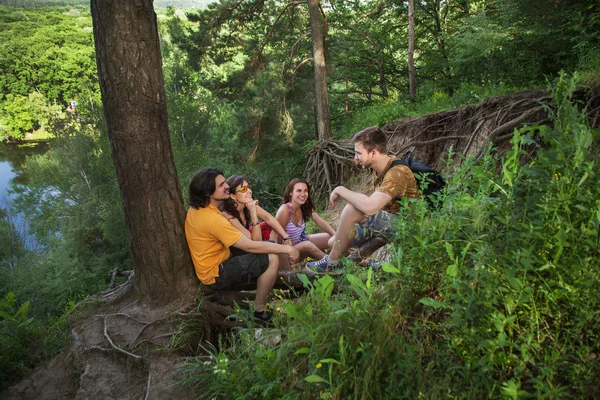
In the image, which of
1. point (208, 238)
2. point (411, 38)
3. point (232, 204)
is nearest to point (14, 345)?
point (208, 238)

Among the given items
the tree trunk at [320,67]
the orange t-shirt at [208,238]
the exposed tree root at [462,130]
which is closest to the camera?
the orange t-shirt at [208,238]

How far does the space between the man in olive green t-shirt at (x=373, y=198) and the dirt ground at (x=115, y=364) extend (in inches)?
55.9

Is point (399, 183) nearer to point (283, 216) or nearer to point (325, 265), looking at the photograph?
point (325, 265)

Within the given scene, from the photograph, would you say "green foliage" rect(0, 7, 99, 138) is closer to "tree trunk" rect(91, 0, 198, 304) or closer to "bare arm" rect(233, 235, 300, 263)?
"tree trunk" rect(91, 0, 198, 304)

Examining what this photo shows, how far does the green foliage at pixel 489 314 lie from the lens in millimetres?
1567

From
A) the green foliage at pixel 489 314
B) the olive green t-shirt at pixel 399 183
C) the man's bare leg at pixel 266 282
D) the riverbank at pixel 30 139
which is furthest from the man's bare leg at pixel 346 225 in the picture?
the riverbank at pixel 30 139

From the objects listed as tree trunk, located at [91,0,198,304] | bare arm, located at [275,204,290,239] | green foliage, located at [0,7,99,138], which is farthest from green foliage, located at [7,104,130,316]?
green foliage, located at [0,7,99,138]

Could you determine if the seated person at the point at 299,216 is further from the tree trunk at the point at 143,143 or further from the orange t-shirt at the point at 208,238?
the tree trunk at the point at 143,143

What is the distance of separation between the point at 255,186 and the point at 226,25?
6.52m

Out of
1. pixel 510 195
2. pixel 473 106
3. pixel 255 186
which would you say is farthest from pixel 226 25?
pixel 510 195

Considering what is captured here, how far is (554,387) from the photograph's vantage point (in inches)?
57.4

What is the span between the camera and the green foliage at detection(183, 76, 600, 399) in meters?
1.57

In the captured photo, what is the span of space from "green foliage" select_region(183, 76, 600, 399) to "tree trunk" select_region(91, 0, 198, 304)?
1.64 meters

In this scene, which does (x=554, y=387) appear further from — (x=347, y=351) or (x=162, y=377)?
(x=162, y=377)
